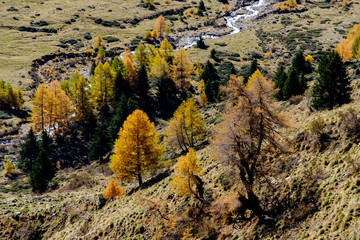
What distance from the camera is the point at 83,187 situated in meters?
40.9

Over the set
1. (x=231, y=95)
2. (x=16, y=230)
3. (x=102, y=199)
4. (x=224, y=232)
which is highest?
(x=231, y=95)

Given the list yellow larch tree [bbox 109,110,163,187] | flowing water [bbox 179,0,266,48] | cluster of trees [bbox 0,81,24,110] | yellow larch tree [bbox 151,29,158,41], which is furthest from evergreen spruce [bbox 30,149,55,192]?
flowing water [bbox 179,0,266,48]

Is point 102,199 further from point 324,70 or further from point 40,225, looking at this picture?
point 324,70

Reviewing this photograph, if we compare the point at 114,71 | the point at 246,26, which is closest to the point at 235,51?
the point at 246,26

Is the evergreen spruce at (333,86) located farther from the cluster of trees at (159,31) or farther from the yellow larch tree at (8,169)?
the cluster of trees at (159,31)

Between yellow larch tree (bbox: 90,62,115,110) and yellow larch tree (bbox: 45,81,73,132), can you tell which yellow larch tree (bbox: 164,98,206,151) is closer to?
yellow larch tree (bbox: 90,62,115,110)

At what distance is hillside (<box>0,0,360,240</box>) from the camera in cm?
1775

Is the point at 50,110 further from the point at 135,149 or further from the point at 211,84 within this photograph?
the point at 211,84

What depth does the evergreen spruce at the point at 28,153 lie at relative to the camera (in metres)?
52.5

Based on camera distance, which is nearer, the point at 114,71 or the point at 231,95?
the point at 231,95

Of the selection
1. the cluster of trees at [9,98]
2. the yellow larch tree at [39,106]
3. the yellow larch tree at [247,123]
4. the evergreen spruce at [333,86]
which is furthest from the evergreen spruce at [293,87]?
the cluster of trees at [9,98]

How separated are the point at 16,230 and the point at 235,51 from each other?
116678 millimetres

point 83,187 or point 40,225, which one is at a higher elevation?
point 40,225

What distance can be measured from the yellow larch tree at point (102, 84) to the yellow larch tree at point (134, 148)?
39887 mm
